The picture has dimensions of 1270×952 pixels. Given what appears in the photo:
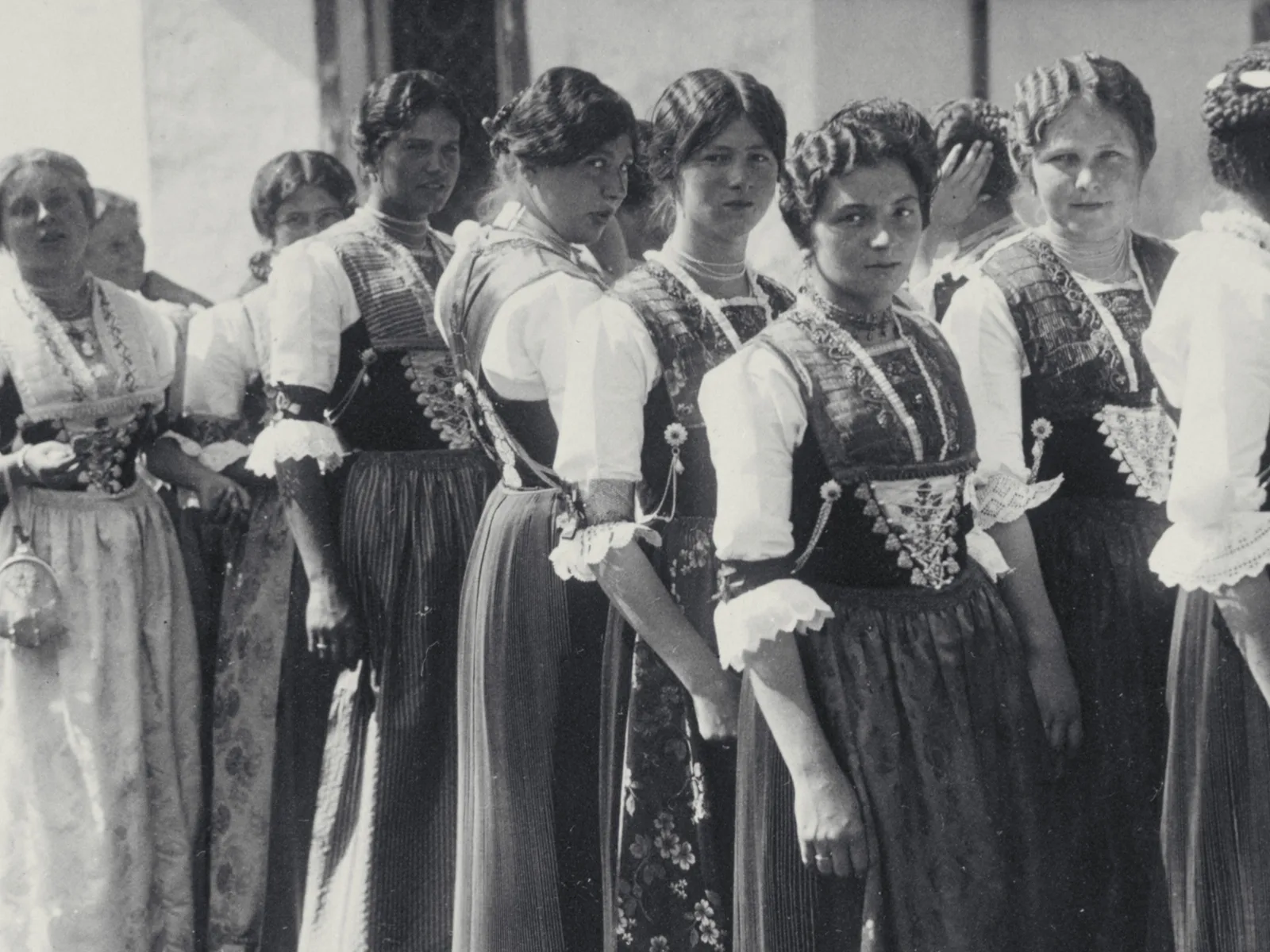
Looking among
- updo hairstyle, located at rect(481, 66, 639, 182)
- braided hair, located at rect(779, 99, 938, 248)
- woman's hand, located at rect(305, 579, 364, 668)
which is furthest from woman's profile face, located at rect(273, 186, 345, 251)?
braided hair, located at rect(779, 99, 938, 248)

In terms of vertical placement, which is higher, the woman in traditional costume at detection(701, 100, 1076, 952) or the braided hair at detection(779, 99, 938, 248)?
the braided hair at detection(779, 99, 938, 248)

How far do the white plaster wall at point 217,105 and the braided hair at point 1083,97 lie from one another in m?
3.72

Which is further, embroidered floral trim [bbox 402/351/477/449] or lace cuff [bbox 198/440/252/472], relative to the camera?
lace cuff [bbox 198/440/252/472]

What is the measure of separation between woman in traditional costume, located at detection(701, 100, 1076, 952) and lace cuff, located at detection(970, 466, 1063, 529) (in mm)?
286

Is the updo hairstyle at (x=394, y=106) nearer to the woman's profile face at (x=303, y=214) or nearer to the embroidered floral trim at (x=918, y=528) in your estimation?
the woman's profile face at (x=303, y=214)

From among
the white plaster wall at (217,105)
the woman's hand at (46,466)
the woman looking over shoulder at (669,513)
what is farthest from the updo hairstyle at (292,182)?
the woman looking over shoulder at (669,513)

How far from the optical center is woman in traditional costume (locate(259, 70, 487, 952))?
4059 mm

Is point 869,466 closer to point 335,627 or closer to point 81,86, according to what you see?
point 335,627

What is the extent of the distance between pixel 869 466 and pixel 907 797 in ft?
1.72

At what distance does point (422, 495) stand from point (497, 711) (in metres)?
0.74

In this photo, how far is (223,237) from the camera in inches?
266

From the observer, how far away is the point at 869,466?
286cm

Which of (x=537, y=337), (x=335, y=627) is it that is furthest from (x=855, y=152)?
(x=335, y=627)

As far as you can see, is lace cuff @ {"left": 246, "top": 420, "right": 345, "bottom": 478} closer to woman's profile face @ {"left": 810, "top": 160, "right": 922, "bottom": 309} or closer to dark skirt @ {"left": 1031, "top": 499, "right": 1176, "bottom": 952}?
woman's profile face @ {"left": 810, "top": 160, "right": 922, "bottom": 309}
